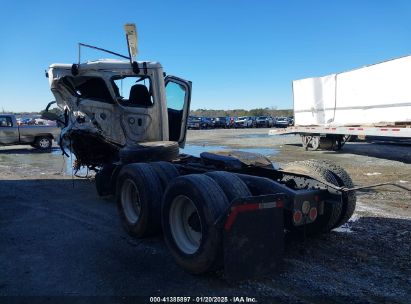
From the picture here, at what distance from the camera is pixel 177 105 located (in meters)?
8.69

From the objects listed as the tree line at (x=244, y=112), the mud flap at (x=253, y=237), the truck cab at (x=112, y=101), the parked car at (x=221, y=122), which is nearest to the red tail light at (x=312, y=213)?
the mud flap at (x=253, y=237)

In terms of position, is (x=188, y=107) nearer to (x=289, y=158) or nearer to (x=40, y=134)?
(x=289, y=158)

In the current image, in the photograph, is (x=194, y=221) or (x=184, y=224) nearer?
(x=194, y=221)

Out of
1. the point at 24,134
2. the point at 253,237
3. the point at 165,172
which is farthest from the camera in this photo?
the point at 24,134

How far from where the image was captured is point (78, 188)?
375 inches

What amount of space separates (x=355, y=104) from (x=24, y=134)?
1530 centimetres

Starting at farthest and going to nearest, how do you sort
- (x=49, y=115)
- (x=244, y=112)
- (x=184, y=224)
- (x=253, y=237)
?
(x=244, y=112), (x=49, y=115), (x=184, y=224), (x=253, y=237)

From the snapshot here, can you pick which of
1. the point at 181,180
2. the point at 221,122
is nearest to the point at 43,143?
the point at 181,180

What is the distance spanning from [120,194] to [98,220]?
2.92 feet

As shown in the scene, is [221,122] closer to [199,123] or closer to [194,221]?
[199,123]

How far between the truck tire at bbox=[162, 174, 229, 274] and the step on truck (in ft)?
0.03

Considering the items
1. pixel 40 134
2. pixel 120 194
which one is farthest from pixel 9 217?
pixel 40 134

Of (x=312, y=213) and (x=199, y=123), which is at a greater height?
(x=199, y=123)

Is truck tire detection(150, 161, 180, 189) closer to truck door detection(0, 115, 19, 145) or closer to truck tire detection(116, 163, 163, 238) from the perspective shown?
truck tire detection(116, 163, 163, 238)
